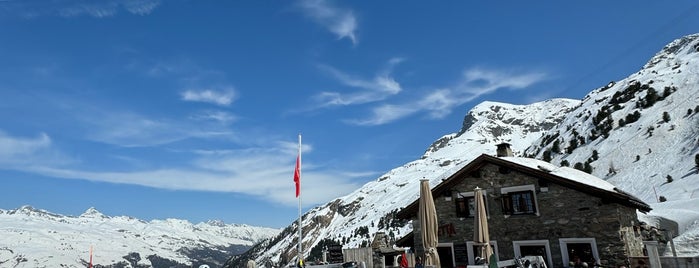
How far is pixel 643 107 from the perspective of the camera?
5478 cm

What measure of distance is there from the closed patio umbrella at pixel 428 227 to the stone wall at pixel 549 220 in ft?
14.8

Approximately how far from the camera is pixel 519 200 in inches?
807

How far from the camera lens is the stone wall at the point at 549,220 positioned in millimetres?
17875

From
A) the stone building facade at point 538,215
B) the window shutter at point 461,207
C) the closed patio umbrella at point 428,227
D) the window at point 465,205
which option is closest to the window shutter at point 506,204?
the stone building facade at point 538,215

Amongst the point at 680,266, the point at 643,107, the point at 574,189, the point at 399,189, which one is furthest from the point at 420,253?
the point at 399,189

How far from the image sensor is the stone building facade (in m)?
18.0

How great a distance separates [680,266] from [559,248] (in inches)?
203

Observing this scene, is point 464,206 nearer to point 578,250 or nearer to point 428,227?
point 428,227

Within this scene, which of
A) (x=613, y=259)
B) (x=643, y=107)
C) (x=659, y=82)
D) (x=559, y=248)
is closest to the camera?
(x=613, y=259)

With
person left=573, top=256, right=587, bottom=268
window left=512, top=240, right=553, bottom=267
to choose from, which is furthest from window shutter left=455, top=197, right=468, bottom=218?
person left=573, top=256, right=587, bottom=268

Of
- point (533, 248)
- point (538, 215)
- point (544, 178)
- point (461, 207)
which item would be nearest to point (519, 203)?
point (538, 215)

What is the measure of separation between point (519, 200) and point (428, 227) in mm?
5714

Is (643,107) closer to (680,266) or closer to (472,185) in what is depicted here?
(472,185)

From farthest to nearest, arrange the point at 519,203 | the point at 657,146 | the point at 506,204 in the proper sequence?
1. the point at 657,146
2. the point at 506,204
3. the point at 519,203
